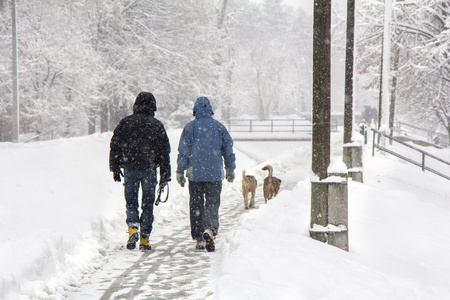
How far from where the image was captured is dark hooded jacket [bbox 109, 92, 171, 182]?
22.9 ft

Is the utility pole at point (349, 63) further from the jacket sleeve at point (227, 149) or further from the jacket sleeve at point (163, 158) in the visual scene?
the jacket sleeve at point (163, 158)

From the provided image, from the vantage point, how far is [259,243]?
600 cm

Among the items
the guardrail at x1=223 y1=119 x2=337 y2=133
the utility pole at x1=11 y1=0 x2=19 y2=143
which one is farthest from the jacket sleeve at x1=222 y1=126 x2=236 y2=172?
the guardrail at x1=223 y1=119 x2=337 y2=133

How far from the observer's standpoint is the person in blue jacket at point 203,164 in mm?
7008

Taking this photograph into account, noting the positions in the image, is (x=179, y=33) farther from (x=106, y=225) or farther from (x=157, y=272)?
(x=157, y=272)

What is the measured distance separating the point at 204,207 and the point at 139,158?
1.11m

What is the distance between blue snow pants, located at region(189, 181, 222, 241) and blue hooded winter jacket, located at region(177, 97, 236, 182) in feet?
0.38

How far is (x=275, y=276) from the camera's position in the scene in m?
4.78

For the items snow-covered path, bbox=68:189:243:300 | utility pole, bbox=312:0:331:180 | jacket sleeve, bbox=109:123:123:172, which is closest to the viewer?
snow-covered path, bbox=68:189:243:300

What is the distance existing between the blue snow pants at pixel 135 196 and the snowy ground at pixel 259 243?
0.48 metres

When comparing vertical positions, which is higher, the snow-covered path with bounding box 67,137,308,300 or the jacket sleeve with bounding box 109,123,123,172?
the jacket sleeve with bounding box 109,123,123,172

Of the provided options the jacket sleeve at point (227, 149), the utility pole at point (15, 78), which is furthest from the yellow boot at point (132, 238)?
the utility pole at point (15, 78)

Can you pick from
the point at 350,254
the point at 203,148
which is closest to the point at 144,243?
the point at 203,148

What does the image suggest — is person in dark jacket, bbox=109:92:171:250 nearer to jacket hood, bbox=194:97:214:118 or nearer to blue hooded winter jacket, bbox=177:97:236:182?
blue hooded winter jacket, bbox=177:97:236:182
